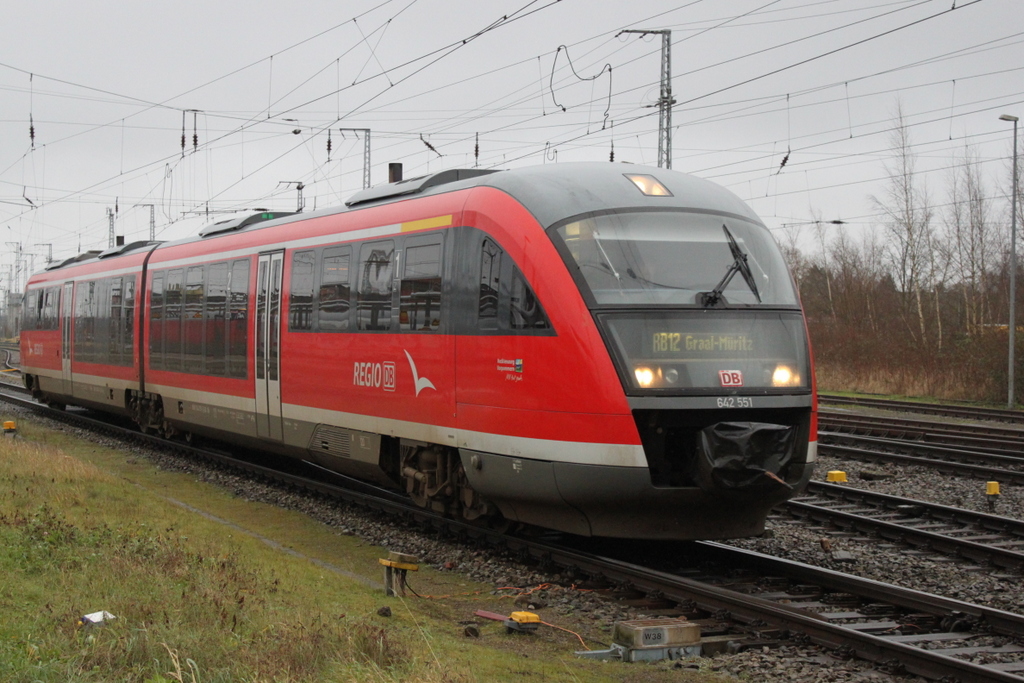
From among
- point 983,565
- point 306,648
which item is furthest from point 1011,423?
point 306,648

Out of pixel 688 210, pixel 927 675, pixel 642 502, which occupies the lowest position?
pixel 927 675

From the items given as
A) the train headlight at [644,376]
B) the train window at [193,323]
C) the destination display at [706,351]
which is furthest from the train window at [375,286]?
the train window at [193,323]

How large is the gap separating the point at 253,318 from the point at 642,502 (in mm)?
7691

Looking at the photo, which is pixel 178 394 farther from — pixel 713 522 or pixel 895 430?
pixel 895 430

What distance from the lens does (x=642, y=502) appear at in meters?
8.16

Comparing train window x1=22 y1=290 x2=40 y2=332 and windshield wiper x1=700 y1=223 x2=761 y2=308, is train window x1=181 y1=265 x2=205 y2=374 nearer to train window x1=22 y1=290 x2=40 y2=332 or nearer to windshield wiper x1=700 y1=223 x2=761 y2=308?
windshield wiper x1=700 y1=223 x2=761 y2=308

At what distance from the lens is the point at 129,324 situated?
1930 centimetres

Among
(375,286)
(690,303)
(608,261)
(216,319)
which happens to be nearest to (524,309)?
(608,261)

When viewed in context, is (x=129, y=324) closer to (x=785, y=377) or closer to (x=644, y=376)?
(x=644, y=376)

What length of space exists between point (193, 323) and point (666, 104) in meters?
13.9

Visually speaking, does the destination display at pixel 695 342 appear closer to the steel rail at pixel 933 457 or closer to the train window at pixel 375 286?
the train window at pixel 375 286

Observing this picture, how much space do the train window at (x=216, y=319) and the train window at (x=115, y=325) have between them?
4.81 meters

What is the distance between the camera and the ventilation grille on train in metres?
11.7

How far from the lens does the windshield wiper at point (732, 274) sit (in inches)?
332
